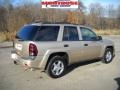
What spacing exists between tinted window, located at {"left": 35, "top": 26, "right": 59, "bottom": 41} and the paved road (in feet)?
4.44

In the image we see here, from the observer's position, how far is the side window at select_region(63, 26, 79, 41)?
8.74 metres

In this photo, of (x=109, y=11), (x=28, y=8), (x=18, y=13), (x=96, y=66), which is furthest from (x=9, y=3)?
(x=96, y=66)

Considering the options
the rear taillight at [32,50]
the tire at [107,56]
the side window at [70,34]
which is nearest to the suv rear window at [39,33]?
the rear taillight at [32,50]

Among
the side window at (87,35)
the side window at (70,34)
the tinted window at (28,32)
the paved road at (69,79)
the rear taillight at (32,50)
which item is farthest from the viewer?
the side window at (87,35)

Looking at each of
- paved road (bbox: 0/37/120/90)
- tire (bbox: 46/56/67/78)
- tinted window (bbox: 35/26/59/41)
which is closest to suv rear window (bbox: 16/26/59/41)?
tinted window (bbox: 35/26/59/41)

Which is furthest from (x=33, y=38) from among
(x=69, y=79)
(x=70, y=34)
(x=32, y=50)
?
(x=69, y=79)

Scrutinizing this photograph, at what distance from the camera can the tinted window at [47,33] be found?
796 centimetres

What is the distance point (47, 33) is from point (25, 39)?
2.47ft

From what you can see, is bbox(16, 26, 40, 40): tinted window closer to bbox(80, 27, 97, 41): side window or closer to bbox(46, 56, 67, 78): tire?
bbox(46, 56, 67, 78): tire

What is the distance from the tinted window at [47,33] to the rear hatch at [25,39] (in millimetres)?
160

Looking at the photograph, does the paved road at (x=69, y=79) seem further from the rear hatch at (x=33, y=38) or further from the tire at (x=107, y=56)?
the rear hatch at (x=33, y=38)

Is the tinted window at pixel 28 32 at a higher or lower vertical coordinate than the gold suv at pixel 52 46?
higher

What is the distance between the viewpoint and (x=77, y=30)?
922 centimetres

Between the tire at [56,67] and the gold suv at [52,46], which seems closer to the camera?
the gold suv at [52,46]
